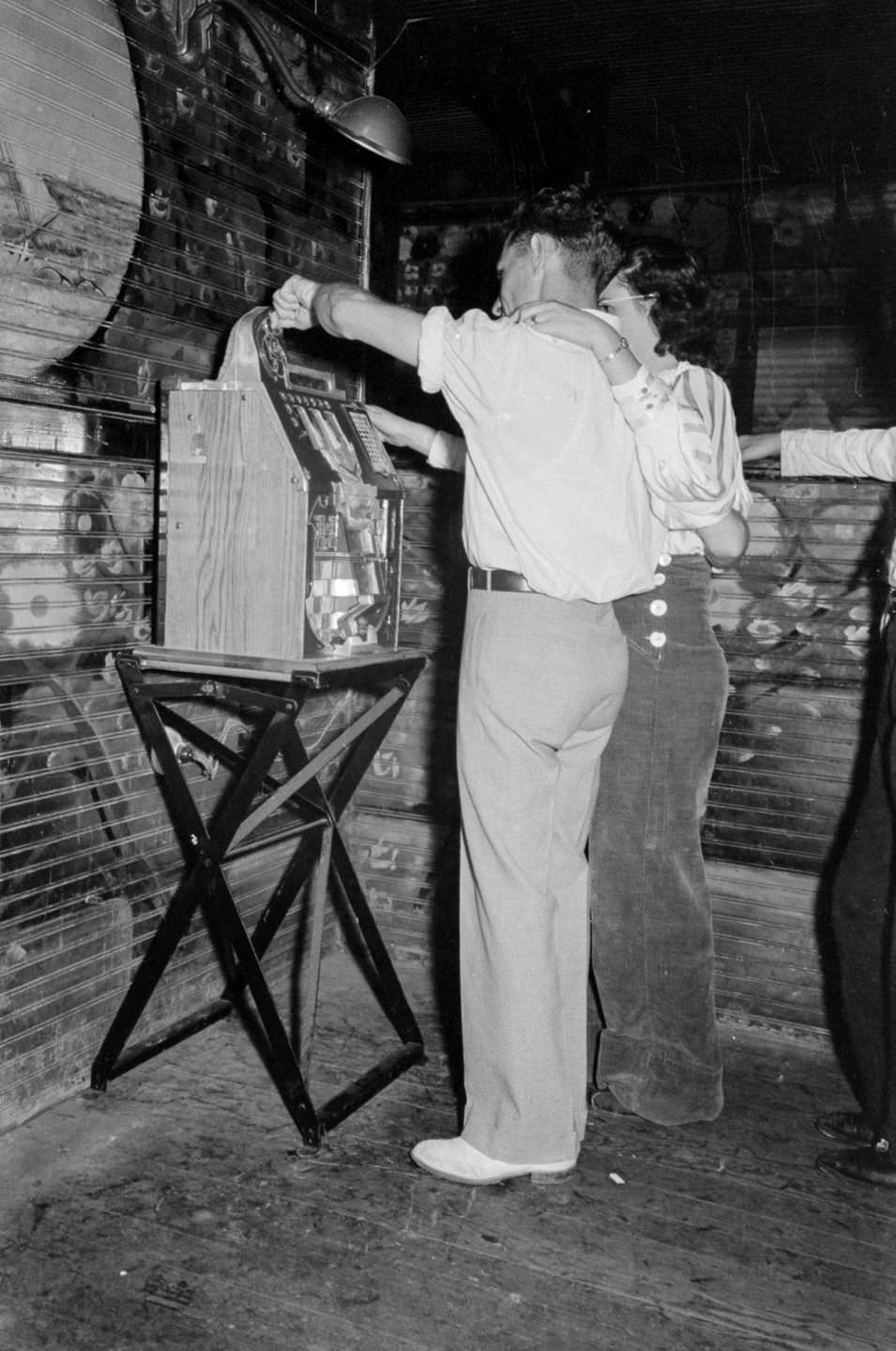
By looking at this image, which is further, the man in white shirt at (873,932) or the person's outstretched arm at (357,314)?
the man in white shirt at (873,932)

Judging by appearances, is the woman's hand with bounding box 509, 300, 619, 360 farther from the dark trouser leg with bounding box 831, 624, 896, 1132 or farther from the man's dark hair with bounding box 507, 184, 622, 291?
the dark trouser leg with bounding box 831, 624, 896, 1132

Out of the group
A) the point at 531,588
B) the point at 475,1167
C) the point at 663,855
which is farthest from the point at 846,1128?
the point at 531,588

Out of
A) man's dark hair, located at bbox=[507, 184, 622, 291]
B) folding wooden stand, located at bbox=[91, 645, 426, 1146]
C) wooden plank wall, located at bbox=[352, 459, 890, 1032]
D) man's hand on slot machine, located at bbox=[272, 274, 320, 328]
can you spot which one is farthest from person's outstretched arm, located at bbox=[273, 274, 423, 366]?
wooden plank wall, located at bbox=[352, 459, 890, 1032]

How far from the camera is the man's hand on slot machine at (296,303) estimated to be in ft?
8.93

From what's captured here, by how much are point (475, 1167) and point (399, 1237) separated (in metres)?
0.26

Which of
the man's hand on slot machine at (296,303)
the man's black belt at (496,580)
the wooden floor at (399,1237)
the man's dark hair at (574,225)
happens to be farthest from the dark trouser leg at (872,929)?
the man's hand on slot machine at (296,303)

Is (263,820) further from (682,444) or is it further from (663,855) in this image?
(682,444)

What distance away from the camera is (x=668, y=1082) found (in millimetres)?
3041

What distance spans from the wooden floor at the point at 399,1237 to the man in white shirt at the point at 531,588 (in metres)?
0.21

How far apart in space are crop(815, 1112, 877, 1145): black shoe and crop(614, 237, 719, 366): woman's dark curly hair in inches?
76.4

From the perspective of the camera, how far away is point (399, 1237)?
2.46 meters

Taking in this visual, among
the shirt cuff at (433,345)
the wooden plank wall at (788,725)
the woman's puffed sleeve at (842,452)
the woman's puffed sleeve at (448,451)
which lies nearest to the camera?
the shirt cuff at (433,345)

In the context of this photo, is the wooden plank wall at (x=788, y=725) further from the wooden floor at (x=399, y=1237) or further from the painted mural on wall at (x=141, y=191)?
the painted mural on wall at (x=141, y=191)

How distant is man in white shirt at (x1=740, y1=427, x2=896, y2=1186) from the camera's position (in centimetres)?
280
